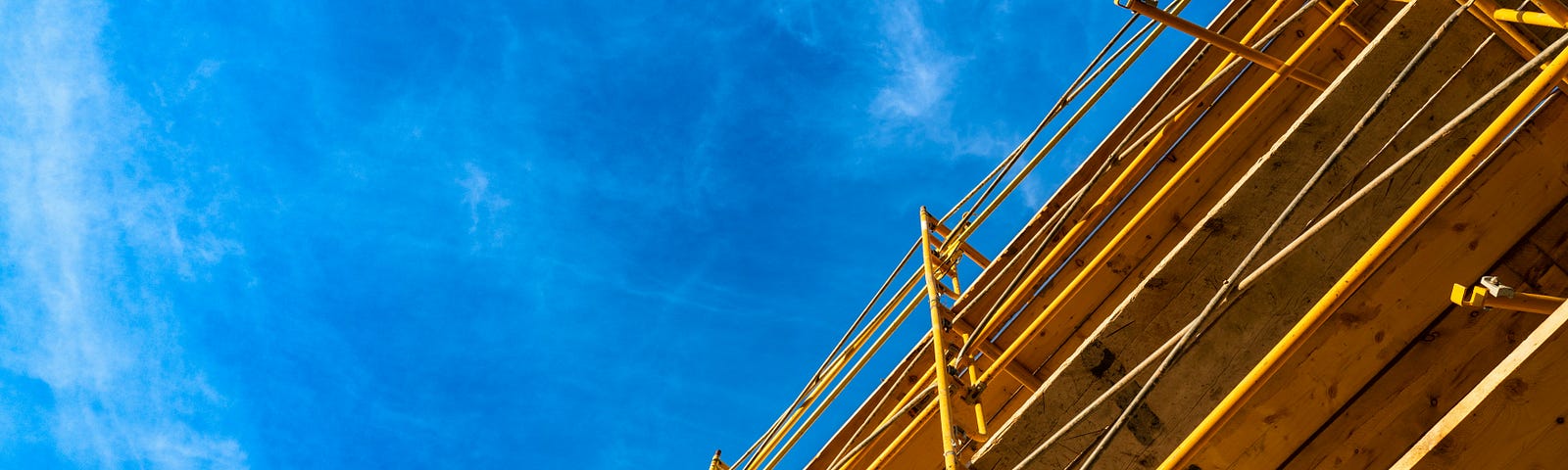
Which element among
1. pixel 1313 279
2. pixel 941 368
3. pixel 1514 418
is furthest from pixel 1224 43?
pixel 1514 418

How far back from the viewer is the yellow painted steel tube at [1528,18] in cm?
344

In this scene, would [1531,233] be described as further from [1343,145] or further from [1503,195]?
[1343,145]

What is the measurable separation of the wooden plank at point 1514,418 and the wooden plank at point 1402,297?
37.5 inches

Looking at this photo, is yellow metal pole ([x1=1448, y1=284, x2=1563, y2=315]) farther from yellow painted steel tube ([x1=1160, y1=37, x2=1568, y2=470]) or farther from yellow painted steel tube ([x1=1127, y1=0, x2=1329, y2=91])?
yellow painted steel tube ([x1=1127, y1=0, x2=1329, y2=91])

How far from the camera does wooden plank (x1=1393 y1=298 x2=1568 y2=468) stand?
2672 mm

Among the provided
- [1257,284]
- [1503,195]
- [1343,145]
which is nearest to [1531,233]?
[1503,195]

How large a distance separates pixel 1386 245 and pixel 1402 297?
99 centimetres

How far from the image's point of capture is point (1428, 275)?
12.8 ft

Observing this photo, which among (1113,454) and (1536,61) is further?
(1113,454)

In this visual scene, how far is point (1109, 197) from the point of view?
610cm

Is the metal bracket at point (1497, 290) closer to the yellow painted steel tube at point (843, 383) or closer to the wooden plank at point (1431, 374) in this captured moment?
the wooden plank at point (1431, 374)

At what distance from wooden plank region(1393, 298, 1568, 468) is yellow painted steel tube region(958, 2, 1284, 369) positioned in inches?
112

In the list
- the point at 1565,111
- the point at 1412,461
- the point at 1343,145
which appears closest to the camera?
the point at 1412,461

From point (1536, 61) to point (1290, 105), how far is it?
9.87 ft
